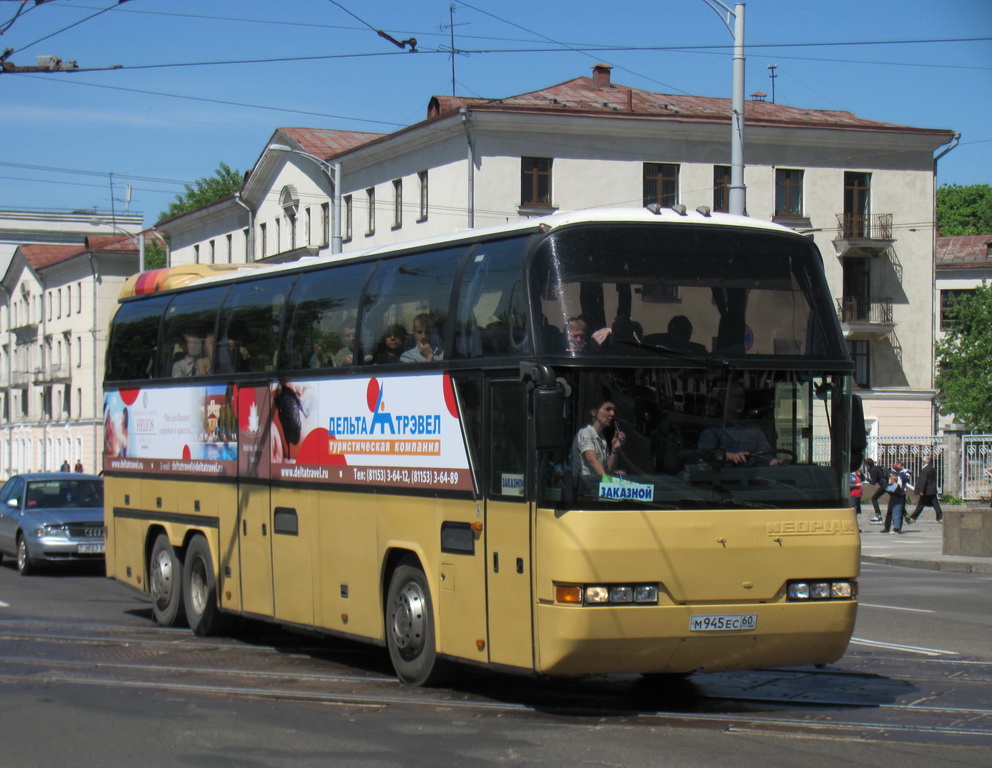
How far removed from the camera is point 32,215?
108m

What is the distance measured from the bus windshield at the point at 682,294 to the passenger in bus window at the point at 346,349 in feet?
8.62

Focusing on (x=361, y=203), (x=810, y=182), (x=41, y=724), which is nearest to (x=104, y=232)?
(x=361, y=203)

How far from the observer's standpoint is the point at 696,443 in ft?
29.7

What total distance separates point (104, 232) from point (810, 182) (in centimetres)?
6701

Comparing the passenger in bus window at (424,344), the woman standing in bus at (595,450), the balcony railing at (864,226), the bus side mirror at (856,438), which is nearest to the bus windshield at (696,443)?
the woman standing in bus at (595,450)

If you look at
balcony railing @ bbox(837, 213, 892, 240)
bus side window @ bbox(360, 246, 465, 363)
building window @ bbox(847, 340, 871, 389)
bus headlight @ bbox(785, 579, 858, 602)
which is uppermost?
balcony railing @ bbox(837, 213, 892, 240)

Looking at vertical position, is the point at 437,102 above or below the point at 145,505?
above

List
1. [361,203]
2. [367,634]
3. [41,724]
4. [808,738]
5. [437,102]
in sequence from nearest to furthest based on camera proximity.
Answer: [808,738], [41,724], [367,634], [437,102], [361,203]

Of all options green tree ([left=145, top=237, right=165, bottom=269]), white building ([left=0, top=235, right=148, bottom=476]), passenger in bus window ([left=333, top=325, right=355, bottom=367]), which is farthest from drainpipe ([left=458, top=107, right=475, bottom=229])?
green tree ([left=145, top=237, right=165, bottom=269])

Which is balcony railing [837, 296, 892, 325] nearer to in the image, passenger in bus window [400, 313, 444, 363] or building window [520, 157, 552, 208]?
building window [520, 157, 552, 208]

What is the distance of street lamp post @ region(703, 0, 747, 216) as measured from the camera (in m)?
22.4

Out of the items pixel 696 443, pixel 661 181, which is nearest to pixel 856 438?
pixel 696 443

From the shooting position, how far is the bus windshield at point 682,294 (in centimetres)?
912

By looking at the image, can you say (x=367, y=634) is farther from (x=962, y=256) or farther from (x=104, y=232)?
(x=104, y=232)
